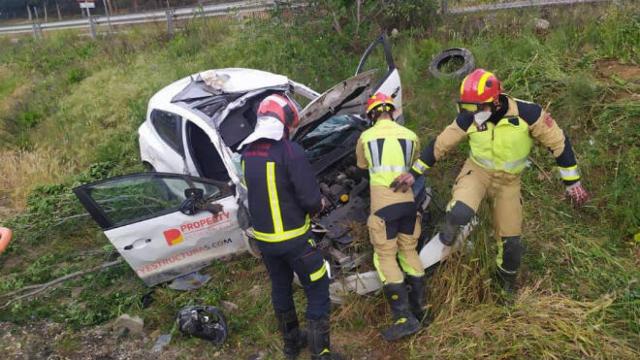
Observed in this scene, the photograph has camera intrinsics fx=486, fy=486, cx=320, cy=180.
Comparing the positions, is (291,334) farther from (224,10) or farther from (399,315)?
(224,10)

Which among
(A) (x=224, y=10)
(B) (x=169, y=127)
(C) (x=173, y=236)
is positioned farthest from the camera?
(A) (x=224, y=10)

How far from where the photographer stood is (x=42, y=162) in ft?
26.6

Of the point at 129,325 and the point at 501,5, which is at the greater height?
the point at 501,5

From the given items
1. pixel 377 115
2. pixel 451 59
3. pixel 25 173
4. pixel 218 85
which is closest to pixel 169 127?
pixel 218 85

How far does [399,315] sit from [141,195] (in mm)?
2460

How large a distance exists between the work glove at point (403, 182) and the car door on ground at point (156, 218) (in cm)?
154

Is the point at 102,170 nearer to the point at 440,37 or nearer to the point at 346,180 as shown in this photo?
the point at 346,180

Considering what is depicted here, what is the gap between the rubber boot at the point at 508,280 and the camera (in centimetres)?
377

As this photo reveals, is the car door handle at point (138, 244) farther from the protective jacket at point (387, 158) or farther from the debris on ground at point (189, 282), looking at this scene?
the protective jacket at point (387, 158)

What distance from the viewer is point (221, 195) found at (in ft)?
14.5

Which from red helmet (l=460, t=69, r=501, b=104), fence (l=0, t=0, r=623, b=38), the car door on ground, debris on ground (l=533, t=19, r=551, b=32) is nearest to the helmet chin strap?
red helmet (l=460, t=69, r=501, b=104)

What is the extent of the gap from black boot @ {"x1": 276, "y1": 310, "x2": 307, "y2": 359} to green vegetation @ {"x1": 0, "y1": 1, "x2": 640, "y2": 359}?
0.18 metres

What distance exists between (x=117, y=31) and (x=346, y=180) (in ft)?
44.1

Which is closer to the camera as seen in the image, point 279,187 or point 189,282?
point 279,187
